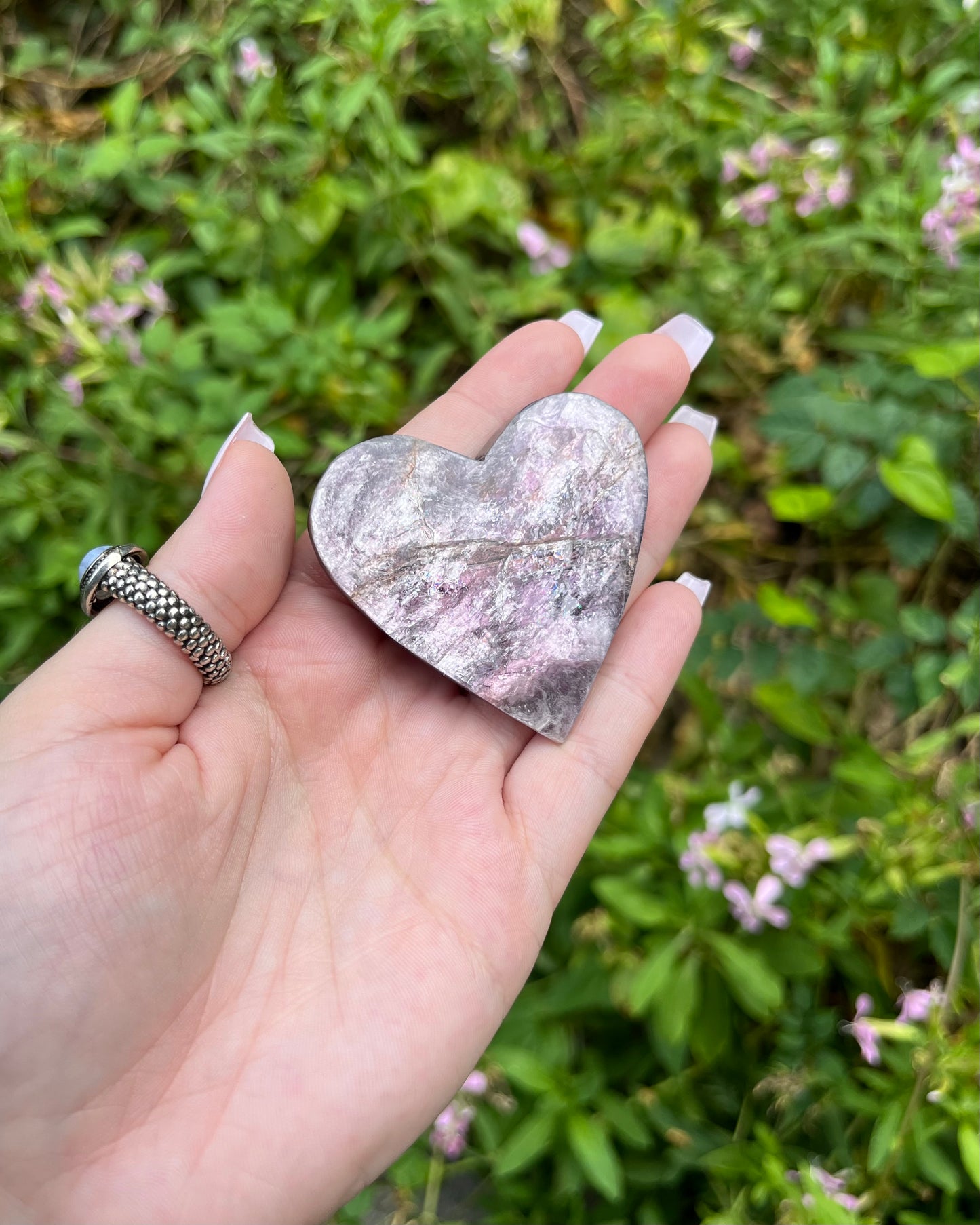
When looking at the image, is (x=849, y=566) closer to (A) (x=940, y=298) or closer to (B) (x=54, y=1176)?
(A) (x=940, y=298)

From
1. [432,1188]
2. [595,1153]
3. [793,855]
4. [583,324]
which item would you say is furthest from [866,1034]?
[583,324]

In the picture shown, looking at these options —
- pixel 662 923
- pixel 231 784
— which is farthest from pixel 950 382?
pixel 231 784

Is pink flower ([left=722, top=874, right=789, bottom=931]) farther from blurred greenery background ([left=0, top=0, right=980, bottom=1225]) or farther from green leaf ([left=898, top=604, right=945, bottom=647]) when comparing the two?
green leaf ([left=898, top=604, right=945, bottom=647])

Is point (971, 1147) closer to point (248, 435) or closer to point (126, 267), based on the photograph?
point (248, 435)

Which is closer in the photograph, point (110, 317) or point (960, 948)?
point (960, 948)

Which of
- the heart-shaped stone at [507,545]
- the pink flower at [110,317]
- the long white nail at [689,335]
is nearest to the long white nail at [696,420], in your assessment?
the long white nail at [689,335]
